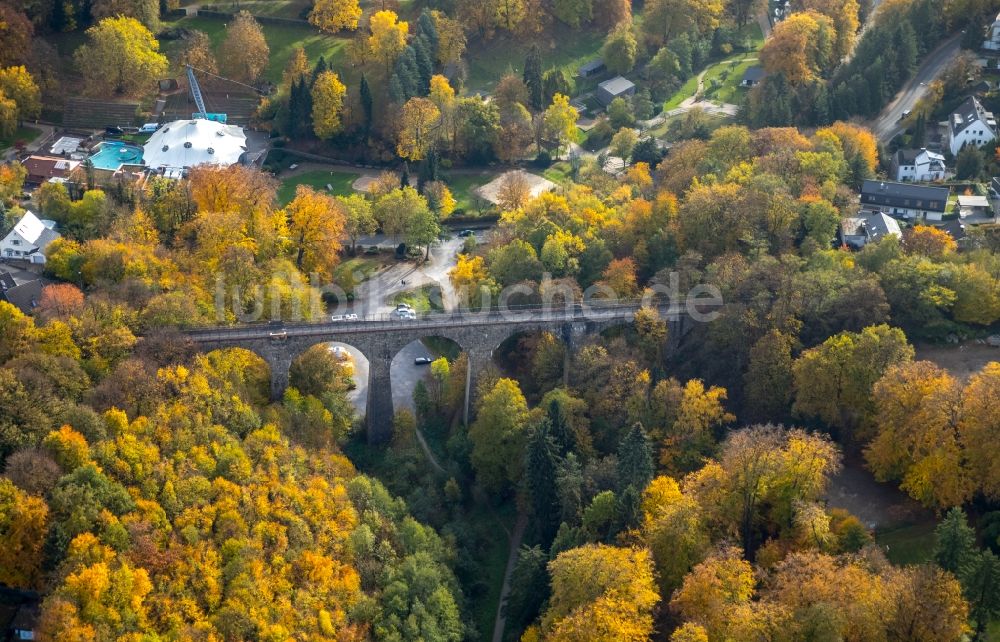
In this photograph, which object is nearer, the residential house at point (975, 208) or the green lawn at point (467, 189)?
the residential house at point (975, 208)

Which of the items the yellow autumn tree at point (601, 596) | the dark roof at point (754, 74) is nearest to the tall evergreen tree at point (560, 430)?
the yellow autumn tree at point (601, 596)

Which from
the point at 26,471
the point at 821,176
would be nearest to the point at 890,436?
the point at 821,176

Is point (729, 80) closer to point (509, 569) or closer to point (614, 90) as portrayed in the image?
point (614, 90)

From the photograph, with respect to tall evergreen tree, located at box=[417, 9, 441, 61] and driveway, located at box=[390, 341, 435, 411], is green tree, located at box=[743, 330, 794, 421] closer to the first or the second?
driveway, located at box=[390, 341, 435, 411]

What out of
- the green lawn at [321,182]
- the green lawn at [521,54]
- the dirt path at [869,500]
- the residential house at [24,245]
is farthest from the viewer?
the green lawn at [521,54]

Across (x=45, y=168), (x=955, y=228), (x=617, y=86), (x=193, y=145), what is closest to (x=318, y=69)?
(x=193, y=145)

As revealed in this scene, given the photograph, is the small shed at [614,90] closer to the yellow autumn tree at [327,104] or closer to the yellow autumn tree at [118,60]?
the yellow autumn tree at [327,104]

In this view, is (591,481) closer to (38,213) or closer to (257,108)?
(38,213)
